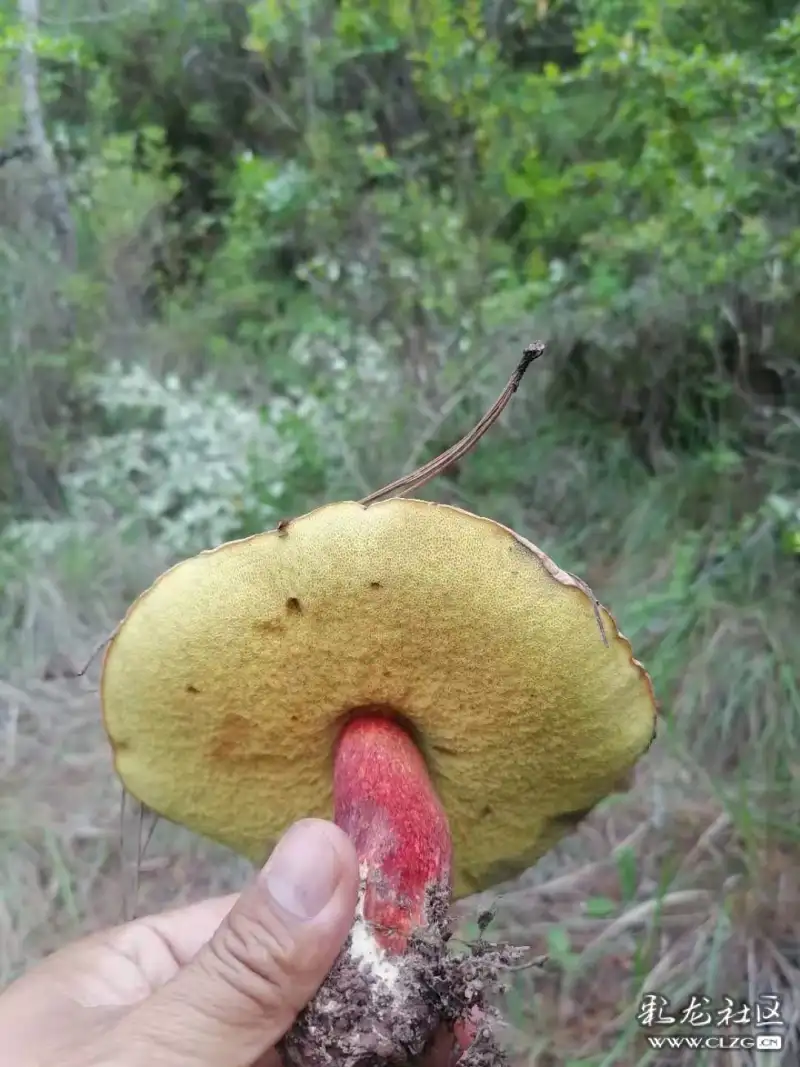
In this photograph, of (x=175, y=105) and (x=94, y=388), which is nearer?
(x=94, y=388)

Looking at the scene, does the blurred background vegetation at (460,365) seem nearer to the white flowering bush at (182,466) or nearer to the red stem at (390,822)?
the white flowering bush at (182,466)

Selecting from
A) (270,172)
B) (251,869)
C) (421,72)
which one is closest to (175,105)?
(270,172)

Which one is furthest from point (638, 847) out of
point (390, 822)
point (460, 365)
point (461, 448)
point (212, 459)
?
point (212, 459)

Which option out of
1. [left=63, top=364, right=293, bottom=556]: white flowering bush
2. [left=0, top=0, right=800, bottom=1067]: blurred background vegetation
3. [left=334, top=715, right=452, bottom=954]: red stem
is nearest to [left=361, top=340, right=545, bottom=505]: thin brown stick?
[left=334, top=715, right=452, bottom=954]: red stem

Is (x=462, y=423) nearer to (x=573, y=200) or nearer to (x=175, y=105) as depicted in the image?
(x=573, y=200)

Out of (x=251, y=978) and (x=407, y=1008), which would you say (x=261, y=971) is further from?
(x=407, y=1008)

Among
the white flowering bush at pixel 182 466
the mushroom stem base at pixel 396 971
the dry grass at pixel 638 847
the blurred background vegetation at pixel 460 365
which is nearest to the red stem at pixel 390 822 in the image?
the mushroom stem base at pixel 396 971

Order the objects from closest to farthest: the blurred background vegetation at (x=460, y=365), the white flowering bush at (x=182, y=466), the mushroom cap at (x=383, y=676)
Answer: the mushroom cap at (x=383, y=676) → the blurred background vegetation at (x=460, y=365) → the white flowering bush at (x=182, y=466)

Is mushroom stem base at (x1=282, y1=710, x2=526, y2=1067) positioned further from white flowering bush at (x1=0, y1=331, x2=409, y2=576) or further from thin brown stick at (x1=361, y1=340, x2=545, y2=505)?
white flowering bush at (x1=0, y1=331, x2=409, y2=576)
